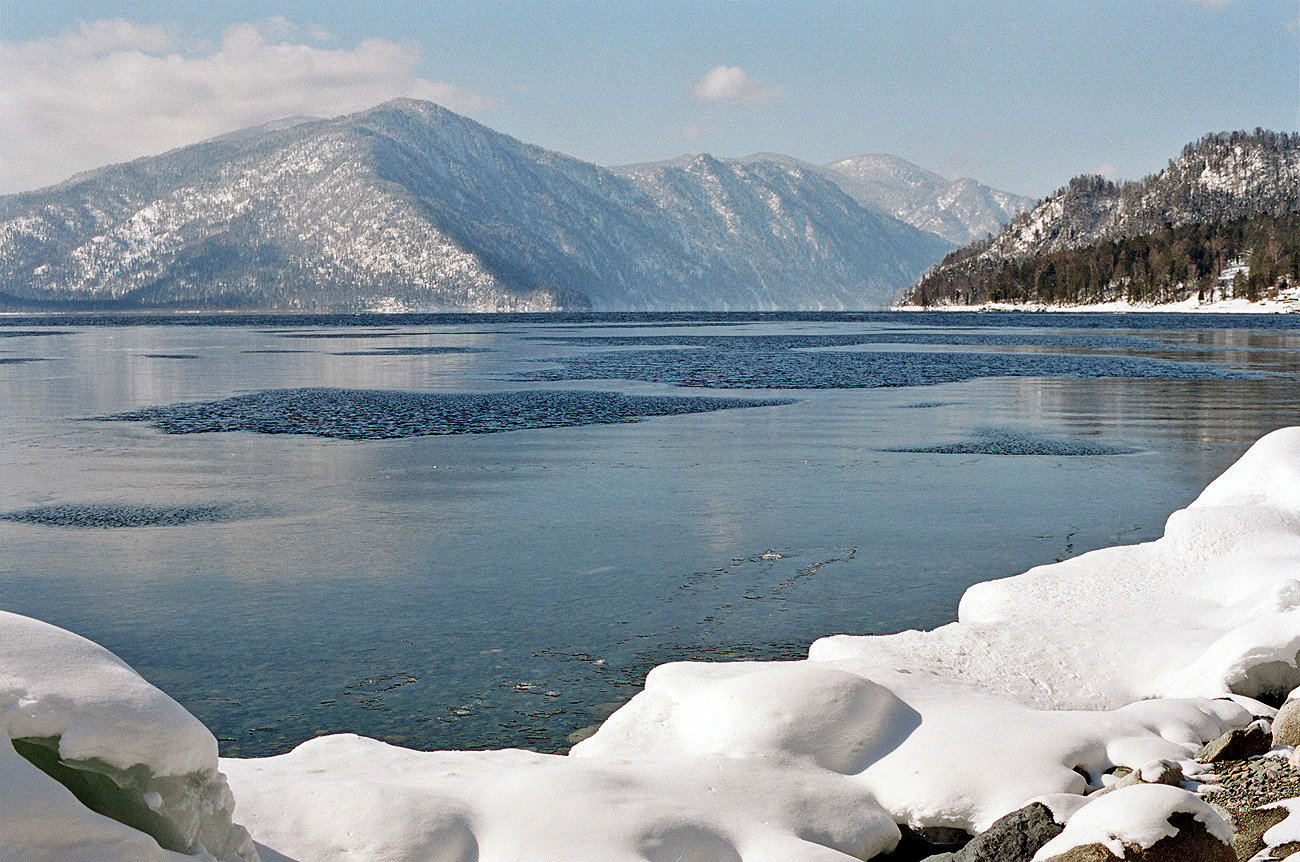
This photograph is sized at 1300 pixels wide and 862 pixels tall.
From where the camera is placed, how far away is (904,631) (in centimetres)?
1266

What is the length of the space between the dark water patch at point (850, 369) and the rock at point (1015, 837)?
139 feet

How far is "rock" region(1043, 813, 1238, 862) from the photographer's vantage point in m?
6.28

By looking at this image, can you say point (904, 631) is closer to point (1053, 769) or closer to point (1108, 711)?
point (1108, 711)

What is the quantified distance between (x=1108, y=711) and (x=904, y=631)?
109 inches

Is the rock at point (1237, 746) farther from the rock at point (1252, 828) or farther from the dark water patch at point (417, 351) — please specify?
the dark water patch at point (417, 351)

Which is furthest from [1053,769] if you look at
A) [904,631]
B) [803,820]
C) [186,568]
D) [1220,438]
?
[1220,438]

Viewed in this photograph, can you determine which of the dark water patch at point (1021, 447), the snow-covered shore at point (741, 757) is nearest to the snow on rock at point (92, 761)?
the snow-covered shore at point (741, 757)

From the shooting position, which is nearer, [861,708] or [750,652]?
[861,708]

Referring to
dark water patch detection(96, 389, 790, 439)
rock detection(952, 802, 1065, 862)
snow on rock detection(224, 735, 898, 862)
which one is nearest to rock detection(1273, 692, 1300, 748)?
rock detection(952, 802, 1065, 862)

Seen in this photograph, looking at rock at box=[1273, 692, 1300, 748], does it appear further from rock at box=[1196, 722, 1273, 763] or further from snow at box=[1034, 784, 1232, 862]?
snow at box=[1034, 784, 1232, 862]

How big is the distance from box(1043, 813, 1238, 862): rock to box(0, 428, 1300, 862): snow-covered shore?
69mm

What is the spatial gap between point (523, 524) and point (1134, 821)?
13.8 m

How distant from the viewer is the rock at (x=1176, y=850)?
247 inches

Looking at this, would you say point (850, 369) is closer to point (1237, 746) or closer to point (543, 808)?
point (1237, 746)
